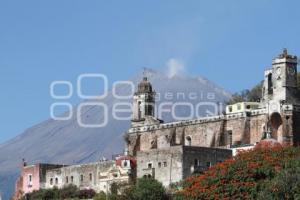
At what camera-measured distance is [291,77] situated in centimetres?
10512

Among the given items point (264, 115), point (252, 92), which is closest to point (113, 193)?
point (264, 115)

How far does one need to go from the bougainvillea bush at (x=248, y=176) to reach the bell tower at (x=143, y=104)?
108 feet

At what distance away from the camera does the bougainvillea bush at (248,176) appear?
256 ft

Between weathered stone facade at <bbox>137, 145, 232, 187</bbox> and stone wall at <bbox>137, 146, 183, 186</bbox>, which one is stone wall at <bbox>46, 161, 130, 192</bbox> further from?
weathered stone facade at <bbox>137, 145, 232, 187</bbox>

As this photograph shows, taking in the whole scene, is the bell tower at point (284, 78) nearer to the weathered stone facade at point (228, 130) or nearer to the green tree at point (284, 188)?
the weathered stone facade at point (228, 130)

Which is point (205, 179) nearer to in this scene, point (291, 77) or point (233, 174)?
point (233, 174)

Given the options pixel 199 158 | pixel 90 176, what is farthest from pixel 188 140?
pixel 199 158

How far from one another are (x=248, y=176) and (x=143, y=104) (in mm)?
39241

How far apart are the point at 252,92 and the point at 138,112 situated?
18374 millimetres

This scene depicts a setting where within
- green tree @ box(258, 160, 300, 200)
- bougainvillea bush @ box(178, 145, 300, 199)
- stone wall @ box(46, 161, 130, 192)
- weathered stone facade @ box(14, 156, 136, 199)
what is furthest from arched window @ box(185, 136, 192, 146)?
green tree @ box(258, 160, 300, 200)

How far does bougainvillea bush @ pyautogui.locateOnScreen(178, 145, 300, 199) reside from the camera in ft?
256

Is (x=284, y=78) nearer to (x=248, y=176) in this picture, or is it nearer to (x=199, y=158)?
(x=199, y=158)

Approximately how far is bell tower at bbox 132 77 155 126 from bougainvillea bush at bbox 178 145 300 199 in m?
32.8

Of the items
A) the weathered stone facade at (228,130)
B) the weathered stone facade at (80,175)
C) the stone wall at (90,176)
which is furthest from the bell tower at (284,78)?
the stone wall at (90,176)
